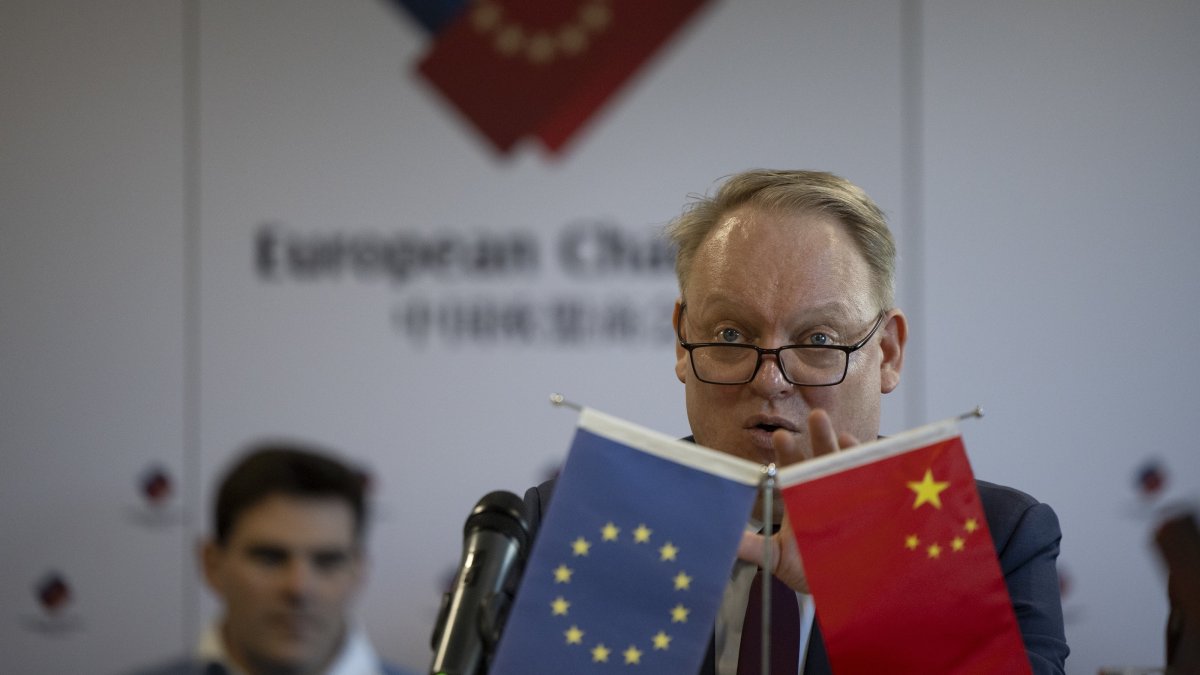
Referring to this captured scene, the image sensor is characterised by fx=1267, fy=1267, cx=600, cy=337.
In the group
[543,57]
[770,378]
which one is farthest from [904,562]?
[543,57]

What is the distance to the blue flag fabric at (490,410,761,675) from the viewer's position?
1.30 m

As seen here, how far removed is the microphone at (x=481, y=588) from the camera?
1.14 meters

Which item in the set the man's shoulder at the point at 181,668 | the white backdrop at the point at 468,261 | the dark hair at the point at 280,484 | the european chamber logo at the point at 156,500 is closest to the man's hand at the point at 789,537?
the dark hair at the point at 280,484

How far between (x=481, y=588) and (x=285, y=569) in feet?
1.04

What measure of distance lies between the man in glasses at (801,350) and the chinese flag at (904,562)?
300mm

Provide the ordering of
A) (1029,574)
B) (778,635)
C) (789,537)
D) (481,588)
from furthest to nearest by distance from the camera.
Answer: (1029,574) → (778,635) → (789,537) → (481,588)

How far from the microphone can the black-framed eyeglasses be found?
0.56 m

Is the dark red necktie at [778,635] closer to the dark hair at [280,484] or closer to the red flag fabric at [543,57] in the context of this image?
the dark hair at [280,484]

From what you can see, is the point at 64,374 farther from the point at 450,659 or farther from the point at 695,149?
the point at 450,659

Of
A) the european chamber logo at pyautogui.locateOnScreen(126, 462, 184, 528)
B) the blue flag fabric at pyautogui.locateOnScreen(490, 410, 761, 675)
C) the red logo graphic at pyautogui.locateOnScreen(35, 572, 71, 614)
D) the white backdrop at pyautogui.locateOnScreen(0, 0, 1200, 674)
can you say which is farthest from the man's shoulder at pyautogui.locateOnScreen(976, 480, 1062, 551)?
the red logo graphic at pyautogui.locateOnScreen(35, 572, 71, 614)

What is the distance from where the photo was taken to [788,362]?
1750 mm

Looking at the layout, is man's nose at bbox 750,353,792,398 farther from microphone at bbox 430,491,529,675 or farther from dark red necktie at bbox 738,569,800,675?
microphone at bbox 430,491,529,675

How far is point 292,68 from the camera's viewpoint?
3.80 metres

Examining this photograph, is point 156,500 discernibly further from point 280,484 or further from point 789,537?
point 280,484
